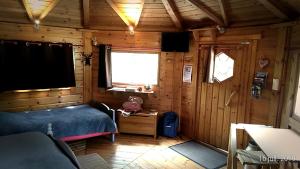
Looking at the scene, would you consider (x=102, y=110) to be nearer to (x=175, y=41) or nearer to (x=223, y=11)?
(x=175, y=41)

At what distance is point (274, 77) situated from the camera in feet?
11.0

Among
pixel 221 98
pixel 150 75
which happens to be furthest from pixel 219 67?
pixel 150 75

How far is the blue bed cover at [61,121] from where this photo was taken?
343 cm

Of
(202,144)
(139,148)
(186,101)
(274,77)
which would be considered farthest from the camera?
(186,101)

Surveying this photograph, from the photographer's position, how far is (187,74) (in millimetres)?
4738

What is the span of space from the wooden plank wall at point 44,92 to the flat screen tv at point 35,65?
0.15 m

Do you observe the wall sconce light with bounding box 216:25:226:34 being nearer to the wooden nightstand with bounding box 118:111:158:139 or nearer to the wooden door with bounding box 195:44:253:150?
the wooden door with bounding box 195:44:253:150

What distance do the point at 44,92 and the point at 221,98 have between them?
3291mm

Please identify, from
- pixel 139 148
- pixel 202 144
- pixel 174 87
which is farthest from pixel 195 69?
pixel 139 148

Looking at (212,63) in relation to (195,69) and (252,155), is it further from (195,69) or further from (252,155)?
(252,155)

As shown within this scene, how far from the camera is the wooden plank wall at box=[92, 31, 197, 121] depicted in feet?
16.0

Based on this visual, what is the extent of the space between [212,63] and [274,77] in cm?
113

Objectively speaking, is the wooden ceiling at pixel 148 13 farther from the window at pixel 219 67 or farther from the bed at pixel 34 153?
the bed at pixel 34 153

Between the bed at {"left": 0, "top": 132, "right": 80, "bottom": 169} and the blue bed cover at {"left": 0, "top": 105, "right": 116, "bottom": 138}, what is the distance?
0.67m
